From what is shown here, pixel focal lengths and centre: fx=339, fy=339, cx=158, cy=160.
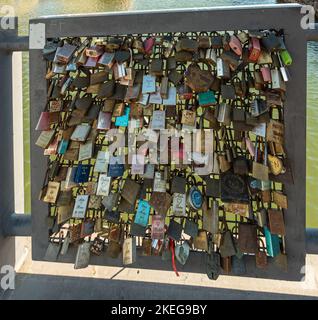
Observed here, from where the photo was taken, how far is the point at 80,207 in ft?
5.75

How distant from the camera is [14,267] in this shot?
2.14 metres

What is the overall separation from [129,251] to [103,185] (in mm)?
364

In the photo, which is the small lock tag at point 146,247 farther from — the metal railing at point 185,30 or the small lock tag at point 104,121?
the small lock tag at point 104,121

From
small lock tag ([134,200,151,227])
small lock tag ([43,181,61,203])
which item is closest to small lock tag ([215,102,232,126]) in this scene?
small lock tag ([134,200,151,227])

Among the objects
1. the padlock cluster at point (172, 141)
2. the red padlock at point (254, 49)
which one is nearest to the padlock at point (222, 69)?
the padlock cluster at point (172, 141)

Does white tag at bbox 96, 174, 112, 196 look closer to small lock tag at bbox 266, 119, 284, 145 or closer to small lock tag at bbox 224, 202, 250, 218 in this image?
small lock tag at bbox 224, 202, 250, 218

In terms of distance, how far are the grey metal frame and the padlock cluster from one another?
45 millimetres

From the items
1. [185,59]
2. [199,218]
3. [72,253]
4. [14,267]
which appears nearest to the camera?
[185,59]

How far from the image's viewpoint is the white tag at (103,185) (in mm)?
1703

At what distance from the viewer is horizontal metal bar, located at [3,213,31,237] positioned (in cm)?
197

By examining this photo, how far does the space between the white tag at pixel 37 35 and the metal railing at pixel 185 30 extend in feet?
0.07
